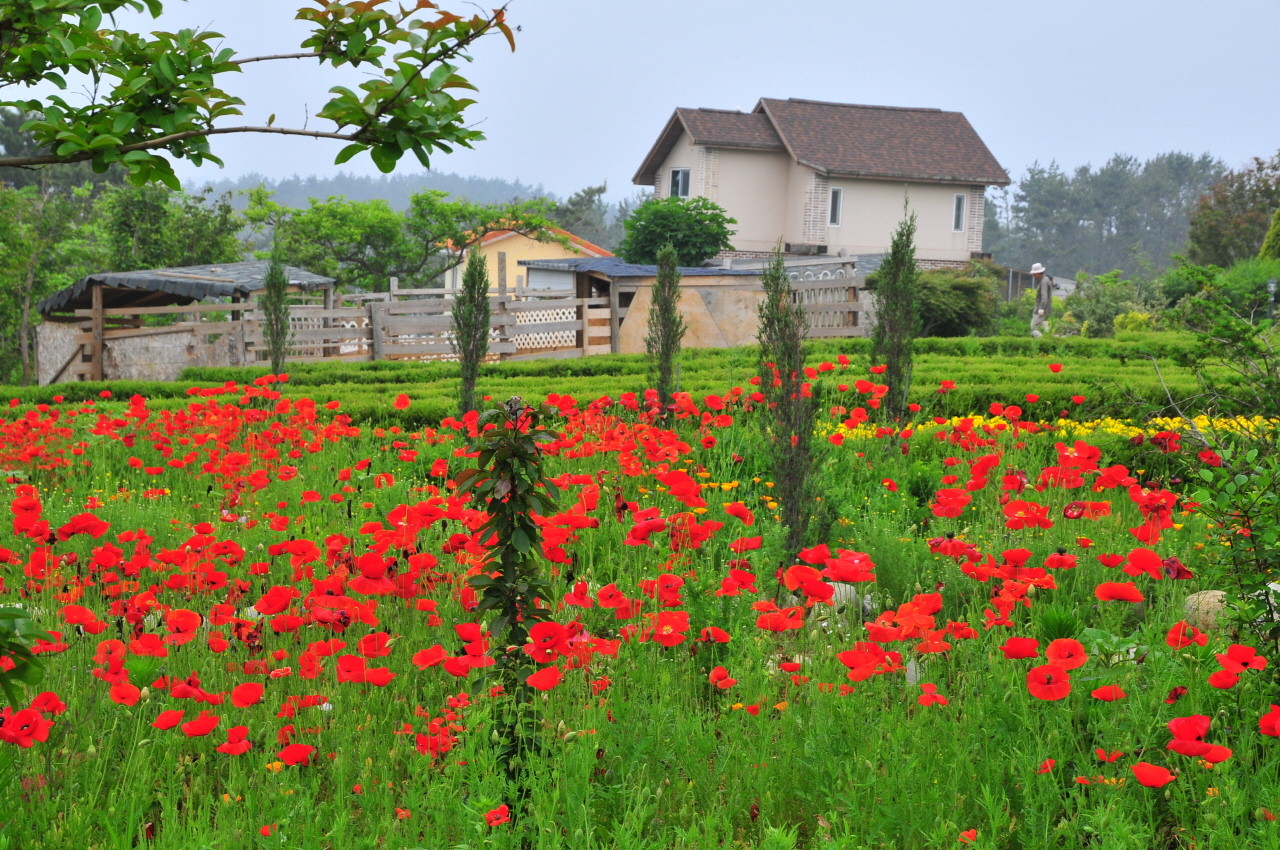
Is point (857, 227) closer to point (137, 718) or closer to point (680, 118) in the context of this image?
point (680, 118)

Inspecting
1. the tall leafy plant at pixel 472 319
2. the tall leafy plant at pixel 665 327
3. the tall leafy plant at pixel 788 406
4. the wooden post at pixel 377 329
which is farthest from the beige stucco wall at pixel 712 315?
the tall leafy plant at pixel 788 406

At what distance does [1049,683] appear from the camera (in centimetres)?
280

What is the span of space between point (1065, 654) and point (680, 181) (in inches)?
1411

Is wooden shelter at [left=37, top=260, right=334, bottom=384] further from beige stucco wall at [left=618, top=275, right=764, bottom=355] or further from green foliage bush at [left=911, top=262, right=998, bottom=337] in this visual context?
green foliage bush at [left=911, top=262, right=998, bottom=337]

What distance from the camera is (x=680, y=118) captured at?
36.0 metres

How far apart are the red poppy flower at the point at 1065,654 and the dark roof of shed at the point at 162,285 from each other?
65.4 ft

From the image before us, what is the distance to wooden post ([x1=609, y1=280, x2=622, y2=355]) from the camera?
22812 millimetres

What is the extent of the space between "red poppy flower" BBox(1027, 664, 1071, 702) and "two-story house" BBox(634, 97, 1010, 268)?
110 feet

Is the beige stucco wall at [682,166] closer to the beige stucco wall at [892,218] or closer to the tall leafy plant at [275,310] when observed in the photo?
the beige stucco wall at [892,218]

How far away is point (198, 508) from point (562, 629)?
14.4 feet

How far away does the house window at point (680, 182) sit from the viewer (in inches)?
1459

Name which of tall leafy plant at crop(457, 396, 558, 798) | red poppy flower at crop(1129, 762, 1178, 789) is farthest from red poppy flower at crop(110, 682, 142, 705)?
red poppy flower at crop(1129, 762, 1178, 789)

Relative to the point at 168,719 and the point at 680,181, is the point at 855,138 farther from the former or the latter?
the point at 168,719

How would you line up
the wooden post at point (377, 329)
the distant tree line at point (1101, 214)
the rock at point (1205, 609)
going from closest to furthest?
the rock at point (1205, 609), the wooden post at point (377, 329), the distant tree line at point (1101, 214)
